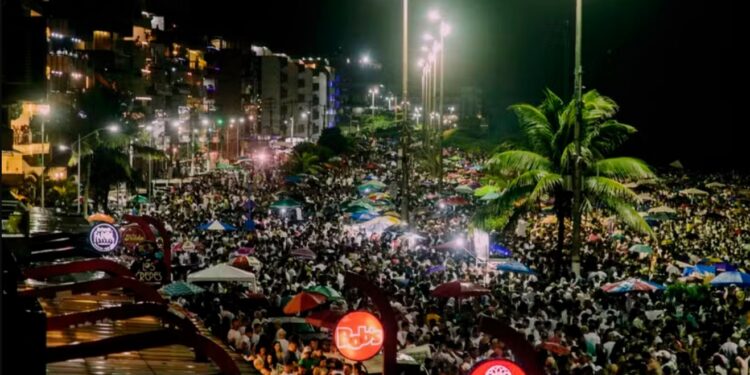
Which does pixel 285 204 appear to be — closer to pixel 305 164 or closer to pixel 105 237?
pixel 105 237

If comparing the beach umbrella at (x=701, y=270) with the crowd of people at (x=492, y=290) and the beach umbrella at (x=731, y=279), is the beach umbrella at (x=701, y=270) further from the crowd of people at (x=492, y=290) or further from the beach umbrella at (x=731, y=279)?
the beach umbrella at (x=731, y=279)

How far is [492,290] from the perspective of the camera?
2112 cm

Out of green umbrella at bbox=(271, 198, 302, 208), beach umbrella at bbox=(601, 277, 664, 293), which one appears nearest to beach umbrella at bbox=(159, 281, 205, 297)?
beach umbrella at bbox=(601, 277, 664, 293)

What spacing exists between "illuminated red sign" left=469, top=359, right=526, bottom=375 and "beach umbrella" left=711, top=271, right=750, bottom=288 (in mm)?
14208

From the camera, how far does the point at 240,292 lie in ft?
68.2

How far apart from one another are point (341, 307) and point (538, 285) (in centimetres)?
549

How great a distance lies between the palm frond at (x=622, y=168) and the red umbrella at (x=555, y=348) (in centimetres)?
940

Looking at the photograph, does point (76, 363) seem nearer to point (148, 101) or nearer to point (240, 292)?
point (240, 292)

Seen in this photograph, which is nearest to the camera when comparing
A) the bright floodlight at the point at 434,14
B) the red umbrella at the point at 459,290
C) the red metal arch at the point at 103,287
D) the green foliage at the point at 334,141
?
the red metal arch at the point at 103,287

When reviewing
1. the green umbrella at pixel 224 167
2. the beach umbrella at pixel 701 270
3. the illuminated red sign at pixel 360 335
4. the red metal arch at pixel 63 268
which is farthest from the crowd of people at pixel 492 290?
the green umbrella at pixel 224 167

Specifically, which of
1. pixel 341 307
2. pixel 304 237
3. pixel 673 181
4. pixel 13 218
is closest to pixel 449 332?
pixel 341 307

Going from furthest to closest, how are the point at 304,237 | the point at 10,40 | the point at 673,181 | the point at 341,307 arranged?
the point at 673,181
the point at 304,237
the point at 341,307
the point at 10,40

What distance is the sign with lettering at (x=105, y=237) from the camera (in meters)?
21.1

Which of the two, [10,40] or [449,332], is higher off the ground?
[10,40]
